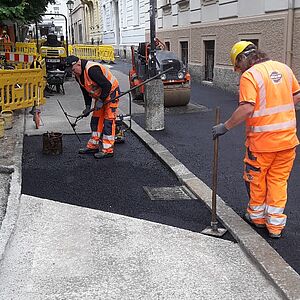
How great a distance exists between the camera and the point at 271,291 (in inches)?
126

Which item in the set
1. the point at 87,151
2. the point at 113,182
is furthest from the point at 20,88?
the point at 113,182

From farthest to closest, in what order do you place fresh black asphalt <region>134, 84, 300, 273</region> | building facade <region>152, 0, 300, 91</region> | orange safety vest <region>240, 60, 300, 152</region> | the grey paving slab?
building facade <region>152, 0, 300, 91</region>, fresh black asphalt <region>134, 84, 300, 273</region>, orange safety vest <region>240, 60, 300, 152</region>, the grey paving slab

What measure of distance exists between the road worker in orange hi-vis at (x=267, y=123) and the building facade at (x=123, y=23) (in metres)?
21.3

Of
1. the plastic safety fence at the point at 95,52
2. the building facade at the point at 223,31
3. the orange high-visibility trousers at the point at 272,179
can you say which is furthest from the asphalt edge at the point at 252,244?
the plastic safety fence at the point at 95,52

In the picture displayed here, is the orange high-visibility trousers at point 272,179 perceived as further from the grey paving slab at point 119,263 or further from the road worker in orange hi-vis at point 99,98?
the road worker in orange hi-vis at point 99,98

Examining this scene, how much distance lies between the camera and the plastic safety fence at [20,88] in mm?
8398

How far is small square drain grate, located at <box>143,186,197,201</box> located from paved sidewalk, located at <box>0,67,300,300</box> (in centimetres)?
51

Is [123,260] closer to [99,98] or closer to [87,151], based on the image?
[99,98]

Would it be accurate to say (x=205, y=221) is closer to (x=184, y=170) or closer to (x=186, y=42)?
(x=184, y=170)

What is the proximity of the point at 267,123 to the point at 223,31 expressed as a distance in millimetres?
10847

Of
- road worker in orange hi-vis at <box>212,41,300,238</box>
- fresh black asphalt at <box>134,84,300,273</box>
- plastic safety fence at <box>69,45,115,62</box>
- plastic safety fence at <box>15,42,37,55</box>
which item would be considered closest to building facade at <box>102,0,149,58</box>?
plastic safety fence at <box>69,45,115,62</box>

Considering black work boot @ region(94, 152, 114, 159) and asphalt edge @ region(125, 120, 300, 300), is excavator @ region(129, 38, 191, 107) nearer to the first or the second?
black work boot @ region(94, 152, 114, 159)

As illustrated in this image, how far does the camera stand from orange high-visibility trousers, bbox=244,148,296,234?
13.0ft

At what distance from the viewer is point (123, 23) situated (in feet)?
103
